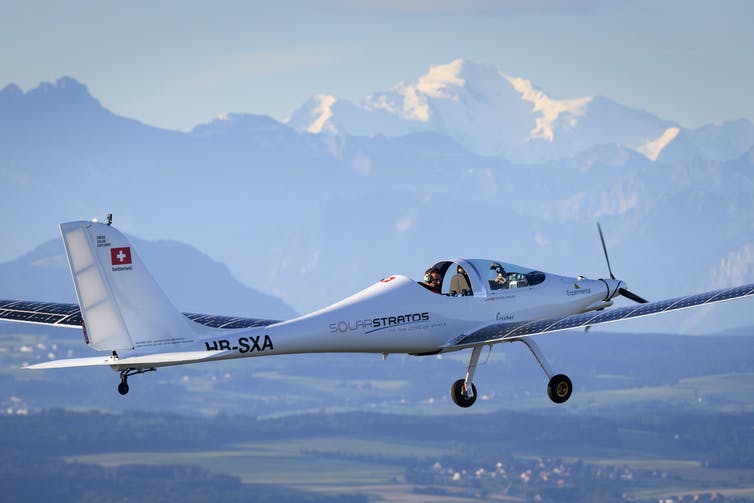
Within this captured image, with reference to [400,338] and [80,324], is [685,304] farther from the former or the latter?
[80,324]

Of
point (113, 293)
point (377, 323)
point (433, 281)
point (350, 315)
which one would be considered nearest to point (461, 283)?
point (433, 281)

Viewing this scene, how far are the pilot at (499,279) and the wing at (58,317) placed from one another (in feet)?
→ 21.3

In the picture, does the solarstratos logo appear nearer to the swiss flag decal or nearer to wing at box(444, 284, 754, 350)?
wing at box(444, 284, 754, 350)

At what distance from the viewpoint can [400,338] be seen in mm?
38250

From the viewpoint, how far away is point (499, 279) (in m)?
40.5

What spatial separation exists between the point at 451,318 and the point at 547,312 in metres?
4.03

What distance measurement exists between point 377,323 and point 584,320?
563cm

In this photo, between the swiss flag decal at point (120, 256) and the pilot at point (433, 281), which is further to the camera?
the pilot at point (433, 281)

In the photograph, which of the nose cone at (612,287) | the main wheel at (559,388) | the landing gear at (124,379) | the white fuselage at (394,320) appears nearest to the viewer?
the landing gear at (124,379)

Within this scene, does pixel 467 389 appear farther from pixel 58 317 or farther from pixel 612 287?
pixel 58 317

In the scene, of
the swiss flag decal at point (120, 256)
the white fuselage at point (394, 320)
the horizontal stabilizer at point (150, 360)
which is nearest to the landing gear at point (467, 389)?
the white fuselage at point (394, 320)

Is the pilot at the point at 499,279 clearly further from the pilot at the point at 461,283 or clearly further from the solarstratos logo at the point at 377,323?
the solarstratos logo at the point at 377,323

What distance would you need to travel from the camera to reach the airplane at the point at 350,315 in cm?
3247

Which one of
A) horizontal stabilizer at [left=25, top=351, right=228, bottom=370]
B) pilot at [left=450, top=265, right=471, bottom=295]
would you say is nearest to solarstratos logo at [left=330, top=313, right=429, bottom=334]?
pilot at [left=450, top=265, right=471, bottom=295]
